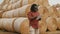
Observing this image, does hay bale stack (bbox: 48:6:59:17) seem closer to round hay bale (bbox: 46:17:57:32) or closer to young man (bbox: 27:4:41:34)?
round hay bale (bbox: 46:17:57:32)

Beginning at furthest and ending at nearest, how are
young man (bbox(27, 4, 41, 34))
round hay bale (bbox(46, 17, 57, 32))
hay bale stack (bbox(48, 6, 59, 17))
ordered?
hay bale stack (bbox(48, 6, 59, 17))
round hay bale (bbox(46, 17, 57, 32))
young man (bbox(27, 4, 41, 34))

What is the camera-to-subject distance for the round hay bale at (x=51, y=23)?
9.80ft

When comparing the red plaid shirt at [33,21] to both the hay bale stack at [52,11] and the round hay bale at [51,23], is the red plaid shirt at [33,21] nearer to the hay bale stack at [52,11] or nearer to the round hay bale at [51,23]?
the round hay bale at [51,23]

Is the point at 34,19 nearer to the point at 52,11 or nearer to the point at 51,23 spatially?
the point at 51,23

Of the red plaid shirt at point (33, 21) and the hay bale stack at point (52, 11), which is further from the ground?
the hay bale stack at point (52, 11)

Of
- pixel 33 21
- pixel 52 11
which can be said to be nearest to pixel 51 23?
pixel 52 11

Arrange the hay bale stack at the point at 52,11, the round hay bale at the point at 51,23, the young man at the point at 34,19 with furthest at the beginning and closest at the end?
the hay bale stack at the point at 52,11 < the round hay bale at the point at 51,23 < the young man at the point at 34,19

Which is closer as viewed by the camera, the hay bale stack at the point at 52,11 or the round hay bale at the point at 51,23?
the round hay bale at the point at 51,23

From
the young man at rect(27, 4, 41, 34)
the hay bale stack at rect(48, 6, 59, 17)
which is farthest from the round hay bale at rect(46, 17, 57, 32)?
the young man at rect(27, 4, 41, 34)

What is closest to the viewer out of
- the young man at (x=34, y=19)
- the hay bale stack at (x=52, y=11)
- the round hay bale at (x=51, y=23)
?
the young man at (x=34, y=19)

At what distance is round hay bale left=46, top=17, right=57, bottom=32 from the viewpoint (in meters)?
2.99

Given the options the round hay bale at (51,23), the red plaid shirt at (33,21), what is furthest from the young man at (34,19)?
the round hay bale at (51,23)

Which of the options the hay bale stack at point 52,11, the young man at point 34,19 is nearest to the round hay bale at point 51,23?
the hay bale stack at point 52,11

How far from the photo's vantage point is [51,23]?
303cm
